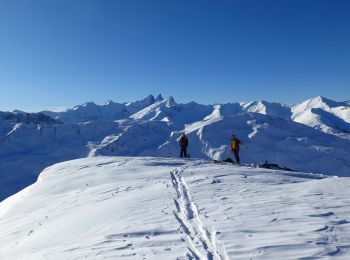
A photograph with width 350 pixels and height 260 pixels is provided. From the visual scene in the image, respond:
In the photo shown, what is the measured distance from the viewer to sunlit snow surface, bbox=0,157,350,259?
374 inches

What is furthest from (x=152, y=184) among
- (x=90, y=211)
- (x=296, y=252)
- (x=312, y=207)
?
(x=296, y=252)

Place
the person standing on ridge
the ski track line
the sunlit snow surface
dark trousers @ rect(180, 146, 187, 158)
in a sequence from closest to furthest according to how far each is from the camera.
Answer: the ski track line
the sunlit snow surface
the person standing on ridge
dark trousers @ rect(180, 146, 187, 158)

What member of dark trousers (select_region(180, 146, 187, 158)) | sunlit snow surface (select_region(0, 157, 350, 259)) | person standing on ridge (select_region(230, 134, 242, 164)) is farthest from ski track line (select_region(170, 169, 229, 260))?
dark trousers (select_region(180, 146, 187, 158))

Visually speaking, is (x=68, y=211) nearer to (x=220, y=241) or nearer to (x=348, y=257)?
(x=220, y=241)

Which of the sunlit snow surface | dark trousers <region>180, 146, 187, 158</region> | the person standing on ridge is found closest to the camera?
the sunlit snow surface

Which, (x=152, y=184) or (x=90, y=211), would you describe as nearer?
(x=90, y=211)

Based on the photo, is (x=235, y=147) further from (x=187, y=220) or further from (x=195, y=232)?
(x=195, y=232)

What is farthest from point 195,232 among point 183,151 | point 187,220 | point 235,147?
point 183,151

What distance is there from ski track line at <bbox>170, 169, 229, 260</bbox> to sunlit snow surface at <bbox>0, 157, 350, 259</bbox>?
0.09ft

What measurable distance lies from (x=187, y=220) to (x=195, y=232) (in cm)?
144

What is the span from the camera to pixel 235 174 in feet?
71.1

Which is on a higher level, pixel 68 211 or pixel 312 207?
pixel 312 207

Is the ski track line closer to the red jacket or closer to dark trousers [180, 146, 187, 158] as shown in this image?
the red jacket

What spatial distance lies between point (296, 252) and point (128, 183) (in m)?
13.9
